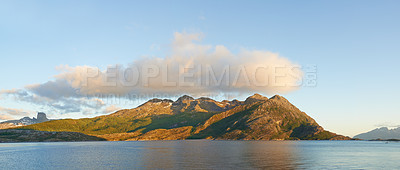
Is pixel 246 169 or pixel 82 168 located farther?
pixel 82 168

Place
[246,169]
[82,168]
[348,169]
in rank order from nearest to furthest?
[246,169] < [348,169] < [82,168]

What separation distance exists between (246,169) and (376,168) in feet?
164

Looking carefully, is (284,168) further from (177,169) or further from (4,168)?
(4,168)

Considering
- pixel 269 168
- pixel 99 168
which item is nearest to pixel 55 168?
pixel 99 168

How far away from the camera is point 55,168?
105 m

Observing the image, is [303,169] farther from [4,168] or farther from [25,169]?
[4,168]

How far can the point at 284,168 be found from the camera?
96.9 m

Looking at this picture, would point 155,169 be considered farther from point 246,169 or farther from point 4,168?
point 4,168

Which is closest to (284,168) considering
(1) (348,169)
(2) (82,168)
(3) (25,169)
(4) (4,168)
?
(1) (348,169)

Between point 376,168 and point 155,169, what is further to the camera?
point 376,168

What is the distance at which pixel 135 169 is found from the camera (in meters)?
96.1

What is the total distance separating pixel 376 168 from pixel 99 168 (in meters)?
101

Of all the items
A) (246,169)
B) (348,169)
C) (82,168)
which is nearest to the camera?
(246,169)

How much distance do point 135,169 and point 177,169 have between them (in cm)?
1520
